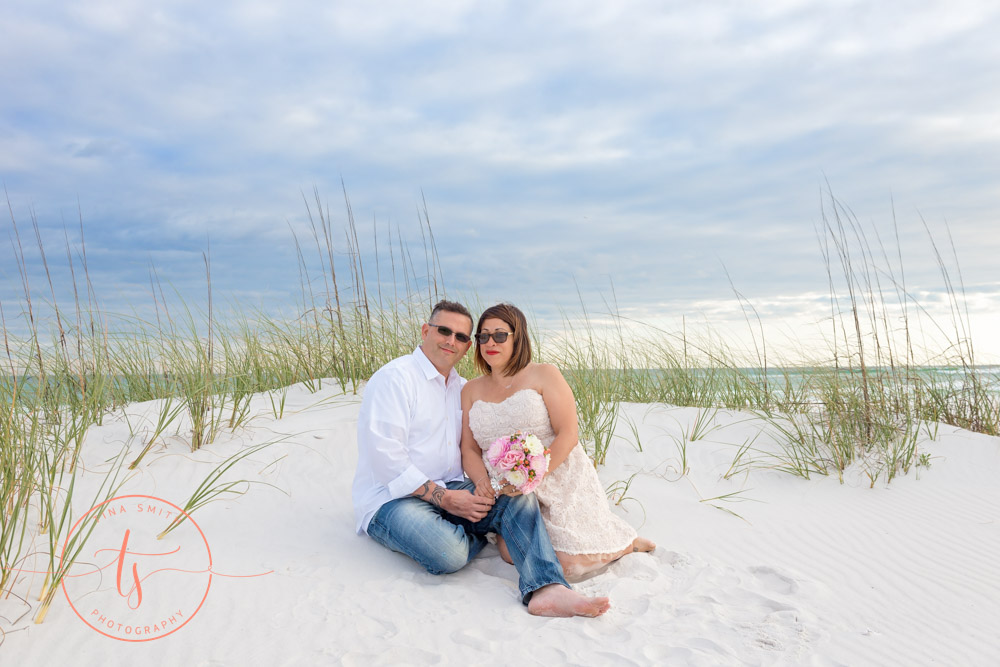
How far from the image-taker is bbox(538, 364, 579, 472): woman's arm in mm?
3748

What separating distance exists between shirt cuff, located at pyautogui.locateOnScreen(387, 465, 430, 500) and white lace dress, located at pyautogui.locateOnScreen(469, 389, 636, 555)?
1.38ft

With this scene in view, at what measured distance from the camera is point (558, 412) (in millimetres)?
3779

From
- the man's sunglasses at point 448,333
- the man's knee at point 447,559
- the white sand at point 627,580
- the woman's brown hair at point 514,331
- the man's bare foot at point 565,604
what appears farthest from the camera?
the man's sunglasses at point 448,333

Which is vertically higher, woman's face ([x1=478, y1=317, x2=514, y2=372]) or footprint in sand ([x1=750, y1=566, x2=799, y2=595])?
woman's face ([x1=478, y1=317, x2=514, y2=372])

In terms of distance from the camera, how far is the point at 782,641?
119 inches

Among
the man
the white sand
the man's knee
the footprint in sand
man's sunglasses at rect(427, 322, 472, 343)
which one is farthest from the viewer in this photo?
man's sunglasses at rect(427, 322, 472, 343)

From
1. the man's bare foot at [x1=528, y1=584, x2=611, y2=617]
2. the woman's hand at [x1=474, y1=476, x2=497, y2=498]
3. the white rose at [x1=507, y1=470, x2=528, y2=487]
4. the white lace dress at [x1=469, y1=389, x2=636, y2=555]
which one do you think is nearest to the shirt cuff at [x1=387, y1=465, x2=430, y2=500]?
the woman's hand at [x1=474, y1=476, x2=497, y2=498]

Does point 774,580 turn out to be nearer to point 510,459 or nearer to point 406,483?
point 510,459

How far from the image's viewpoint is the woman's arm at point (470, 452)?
12.5ft

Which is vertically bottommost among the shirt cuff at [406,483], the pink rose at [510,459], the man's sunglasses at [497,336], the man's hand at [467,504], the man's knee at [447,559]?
the man's knee at [447,559]

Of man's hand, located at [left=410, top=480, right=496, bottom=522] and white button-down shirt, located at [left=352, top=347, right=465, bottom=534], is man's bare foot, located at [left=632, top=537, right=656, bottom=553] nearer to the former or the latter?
man's hand, located at [left=410, top=480, right=496, bottom=522]

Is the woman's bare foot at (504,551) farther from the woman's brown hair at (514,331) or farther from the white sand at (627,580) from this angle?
the woman's brown hair at (514,331)

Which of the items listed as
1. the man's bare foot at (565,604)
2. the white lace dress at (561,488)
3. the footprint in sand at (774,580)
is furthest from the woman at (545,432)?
the footprint in sand at (774,580)

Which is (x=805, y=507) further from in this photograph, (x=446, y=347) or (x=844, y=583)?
(x=446, y=347)
